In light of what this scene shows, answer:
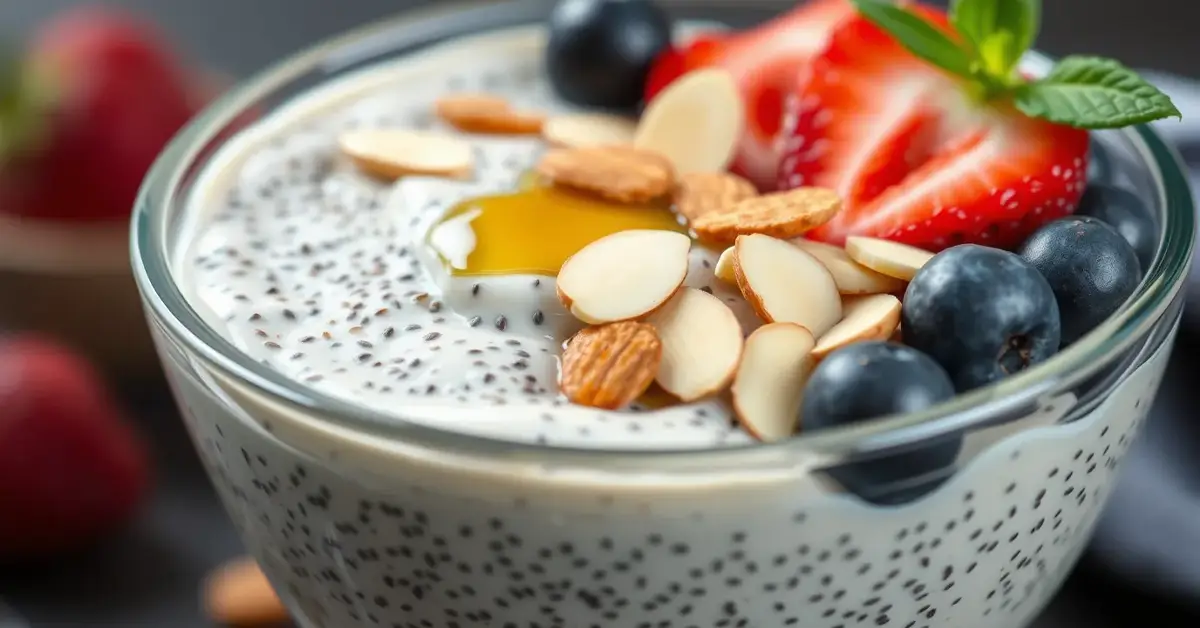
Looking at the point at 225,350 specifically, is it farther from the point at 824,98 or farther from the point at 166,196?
the point at 824,98

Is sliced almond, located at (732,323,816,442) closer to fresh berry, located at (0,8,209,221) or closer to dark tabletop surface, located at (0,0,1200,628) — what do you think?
dark tabletop surface, located at (0,0,1200,628)

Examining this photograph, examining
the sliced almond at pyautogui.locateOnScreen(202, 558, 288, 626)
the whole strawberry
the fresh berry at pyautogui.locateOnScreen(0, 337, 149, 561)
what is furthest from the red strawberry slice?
the fresh berry at pyautogui.locateOnScreen(0, 337, 149, 561)

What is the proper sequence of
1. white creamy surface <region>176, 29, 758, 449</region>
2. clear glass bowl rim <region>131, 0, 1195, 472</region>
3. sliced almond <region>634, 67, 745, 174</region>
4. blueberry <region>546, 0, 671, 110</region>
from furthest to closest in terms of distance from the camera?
blueberry <region>546, 0, 671, 110</region> → sliced almond <region>634, 67, 745, 174</region> → white creamy surface <region>176, 29, 758, 449</region> → clear glass bowl rim <region>131, 0, 1195, 472</region>

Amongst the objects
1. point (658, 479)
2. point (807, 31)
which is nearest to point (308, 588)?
point (658, 479)

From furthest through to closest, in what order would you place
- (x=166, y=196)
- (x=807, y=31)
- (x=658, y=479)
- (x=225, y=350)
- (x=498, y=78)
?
1. (x=498, y=78)
2. (x=807, y=31)
3. (x=166, y=196)
4. (x=225, y=350)
5. (x=658, y=479)

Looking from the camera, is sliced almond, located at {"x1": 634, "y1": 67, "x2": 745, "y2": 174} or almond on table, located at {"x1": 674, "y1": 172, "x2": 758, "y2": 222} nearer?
almond on table, located at {"x1": 674, "y1": 172, "x2": 758, "y2": 222}

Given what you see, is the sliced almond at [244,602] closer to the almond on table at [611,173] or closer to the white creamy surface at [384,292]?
the white creamy surface at [384,292]

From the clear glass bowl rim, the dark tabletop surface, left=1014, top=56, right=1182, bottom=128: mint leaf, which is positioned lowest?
the dark tabletop surface

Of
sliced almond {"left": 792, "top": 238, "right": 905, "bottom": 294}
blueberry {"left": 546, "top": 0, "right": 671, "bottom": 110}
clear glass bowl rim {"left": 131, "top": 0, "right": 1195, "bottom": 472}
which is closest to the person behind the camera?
clear glass bowl rim {"left": 131, "top": 0, "right": 1195, "bottom": 472}

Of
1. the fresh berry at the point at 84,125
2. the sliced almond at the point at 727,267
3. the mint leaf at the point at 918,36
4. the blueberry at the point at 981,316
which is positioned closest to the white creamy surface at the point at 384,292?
the sliced almond at the point at 727,267
